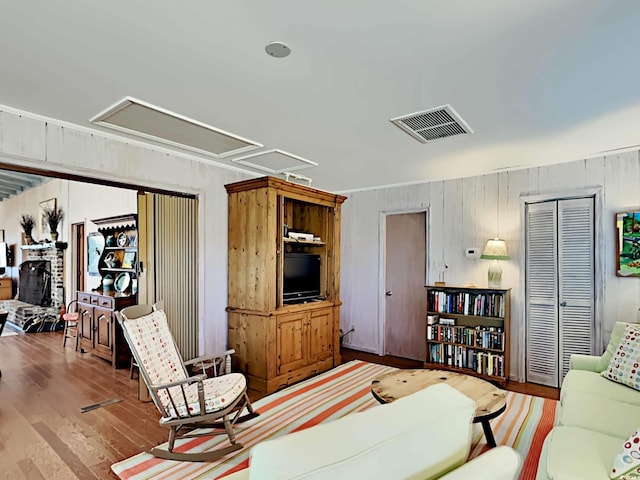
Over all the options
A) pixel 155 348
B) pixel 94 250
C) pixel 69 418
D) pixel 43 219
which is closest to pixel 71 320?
pixel 94 250

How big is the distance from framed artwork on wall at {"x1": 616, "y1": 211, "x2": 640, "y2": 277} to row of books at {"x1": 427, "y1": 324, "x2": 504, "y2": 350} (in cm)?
136

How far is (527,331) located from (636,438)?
9.85ft

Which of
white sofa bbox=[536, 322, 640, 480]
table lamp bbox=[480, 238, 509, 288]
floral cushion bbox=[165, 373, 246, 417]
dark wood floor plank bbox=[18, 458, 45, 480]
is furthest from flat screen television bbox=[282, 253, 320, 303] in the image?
white sofa bbox=[536, 322, 640, 480]

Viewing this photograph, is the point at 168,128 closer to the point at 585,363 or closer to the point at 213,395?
the point at 213,395

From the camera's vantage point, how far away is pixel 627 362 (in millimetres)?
2713

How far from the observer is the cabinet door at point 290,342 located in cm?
400

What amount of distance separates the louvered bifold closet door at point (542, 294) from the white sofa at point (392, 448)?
12.1 feet

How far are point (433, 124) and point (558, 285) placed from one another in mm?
2527

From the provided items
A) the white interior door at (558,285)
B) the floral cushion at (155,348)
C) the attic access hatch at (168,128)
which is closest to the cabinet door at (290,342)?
the floral cushion at (155,348)

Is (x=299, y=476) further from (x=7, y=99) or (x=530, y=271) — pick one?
→ (x=530, y=271)

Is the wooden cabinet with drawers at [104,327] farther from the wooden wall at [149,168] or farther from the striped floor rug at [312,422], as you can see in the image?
the striped floor rug at [312,422]

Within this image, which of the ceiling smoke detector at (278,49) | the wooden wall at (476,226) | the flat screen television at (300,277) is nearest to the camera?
the ceiling smoke detector at (278,49)

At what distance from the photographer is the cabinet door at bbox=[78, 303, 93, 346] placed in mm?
5191

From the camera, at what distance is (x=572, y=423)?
2.14m
